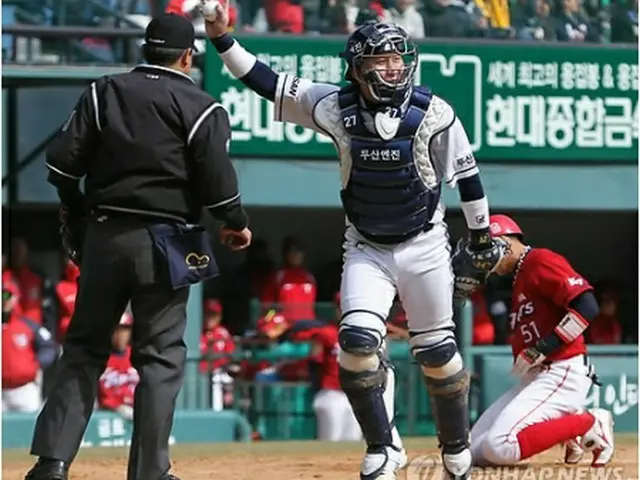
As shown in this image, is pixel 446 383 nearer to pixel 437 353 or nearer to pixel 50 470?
pixel 437 353

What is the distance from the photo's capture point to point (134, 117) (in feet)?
24.3

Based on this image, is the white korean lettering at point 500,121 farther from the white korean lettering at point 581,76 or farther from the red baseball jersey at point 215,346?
the red baseball jersey at point 215,346

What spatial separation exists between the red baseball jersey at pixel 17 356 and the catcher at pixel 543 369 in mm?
5775

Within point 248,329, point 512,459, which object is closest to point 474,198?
point 512,459

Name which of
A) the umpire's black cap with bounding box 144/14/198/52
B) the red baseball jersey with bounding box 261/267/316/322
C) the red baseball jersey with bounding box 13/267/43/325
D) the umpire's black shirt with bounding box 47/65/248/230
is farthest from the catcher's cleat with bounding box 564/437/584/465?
the red baseball jersey with bounding box 13/267/43/325

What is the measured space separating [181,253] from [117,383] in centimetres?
697

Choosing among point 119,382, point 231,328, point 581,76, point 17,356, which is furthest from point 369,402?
point 581,76

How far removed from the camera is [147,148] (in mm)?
7395

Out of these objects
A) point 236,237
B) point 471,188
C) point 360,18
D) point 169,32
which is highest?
point 360,18

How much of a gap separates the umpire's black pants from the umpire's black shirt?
0.45 feet

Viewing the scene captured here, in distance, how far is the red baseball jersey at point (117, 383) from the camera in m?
14.2

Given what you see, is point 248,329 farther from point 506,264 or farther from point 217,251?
point 506,264

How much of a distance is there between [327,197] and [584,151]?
255 cm

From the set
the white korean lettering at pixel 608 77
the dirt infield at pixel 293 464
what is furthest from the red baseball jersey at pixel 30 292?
the white korean lettering at pixel 608 77
